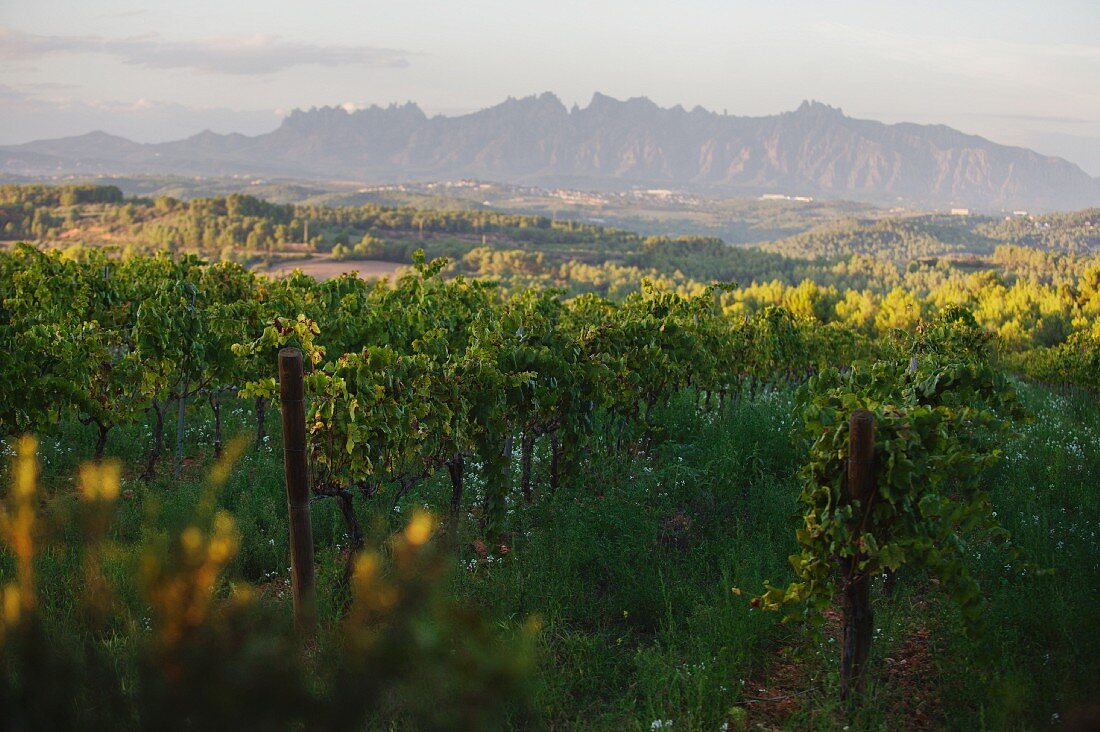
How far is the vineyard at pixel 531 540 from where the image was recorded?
5.27ft

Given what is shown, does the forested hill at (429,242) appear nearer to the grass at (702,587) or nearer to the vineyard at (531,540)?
the vineyard at (531,540)

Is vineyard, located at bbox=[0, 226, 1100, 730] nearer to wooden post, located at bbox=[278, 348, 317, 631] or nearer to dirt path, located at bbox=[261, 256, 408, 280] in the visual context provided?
wooden post, located at bbox=[278, 348, 317, 631]

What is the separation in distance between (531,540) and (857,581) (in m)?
3.23

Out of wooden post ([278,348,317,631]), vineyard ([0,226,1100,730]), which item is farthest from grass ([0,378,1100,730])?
wooden post ([278,348,317,631])

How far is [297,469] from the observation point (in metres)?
5.11

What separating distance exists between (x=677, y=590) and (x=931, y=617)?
69.2 inches

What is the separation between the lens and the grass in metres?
4.81

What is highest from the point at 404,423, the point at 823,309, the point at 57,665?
the point at 57,665

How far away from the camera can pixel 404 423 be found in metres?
6.37

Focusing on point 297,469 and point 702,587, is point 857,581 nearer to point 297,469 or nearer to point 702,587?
point 702,587

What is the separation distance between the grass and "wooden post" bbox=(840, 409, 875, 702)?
0.16m

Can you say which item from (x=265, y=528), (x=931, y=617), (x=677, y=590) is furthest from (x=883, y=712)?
(x=265, y=528)

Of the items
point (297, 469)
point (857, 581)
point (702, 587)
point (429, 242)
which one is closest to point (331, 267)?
point (429, 242)

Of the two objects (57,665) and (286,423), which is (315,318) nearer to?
(286,423)
